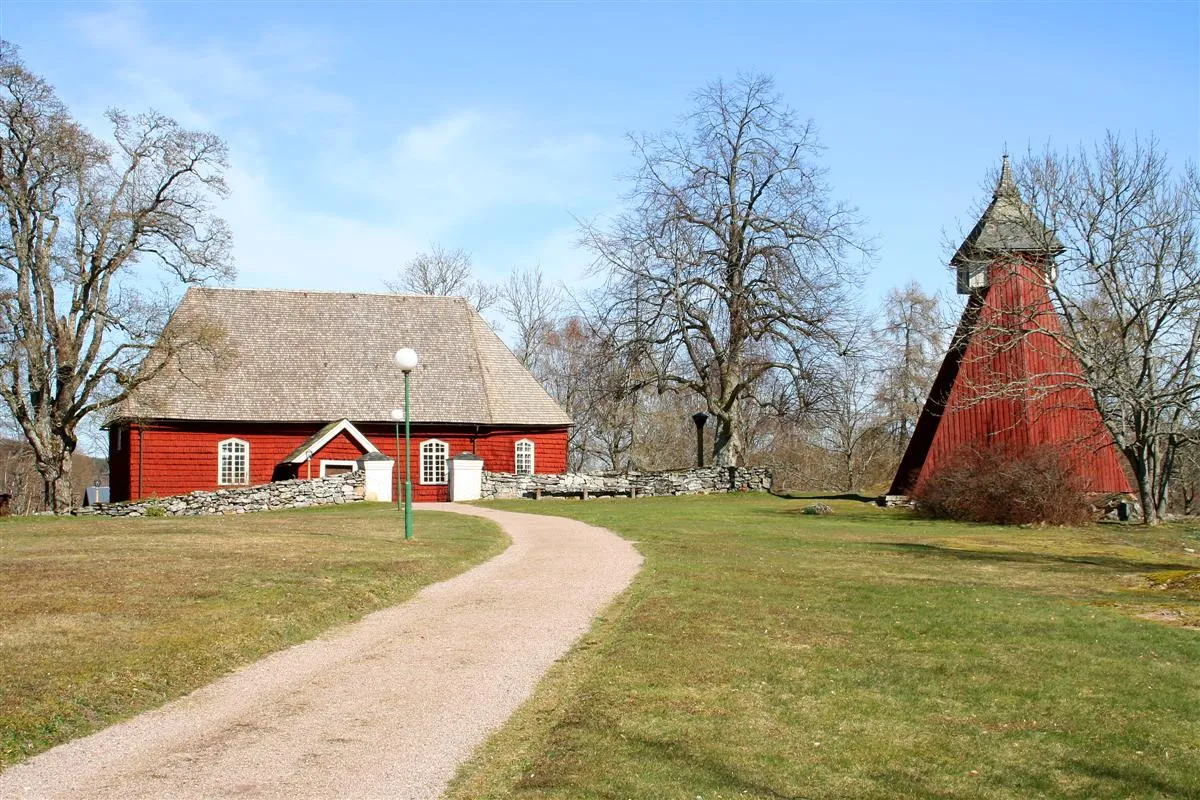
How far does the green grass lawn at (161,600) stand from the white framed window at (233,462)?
16.8 m

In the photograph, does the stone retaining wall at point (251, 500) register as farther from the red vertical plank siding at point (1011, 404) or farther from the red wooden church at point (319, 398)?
the red vertical plank siding at point (1011, 404)

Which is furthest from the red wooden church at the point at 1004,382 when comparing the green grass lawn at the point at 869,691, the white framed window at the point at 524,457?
the green grass lawn at the point at 869,691

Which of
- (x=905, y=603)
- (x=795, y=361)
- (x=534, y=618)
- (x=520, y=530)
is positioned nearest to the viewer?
(x=534, y=618)

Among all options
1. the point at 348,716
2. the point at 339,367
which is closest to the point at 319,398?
the point at 339,367

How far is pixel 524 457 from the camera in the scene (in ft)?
137

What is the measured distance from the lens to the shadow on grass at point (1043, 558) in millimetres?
18078

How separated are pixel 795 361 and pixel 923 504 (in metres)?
11.5

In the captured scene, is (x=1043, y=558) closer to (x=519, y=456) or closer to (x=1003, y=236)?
(x=1003, y=236)

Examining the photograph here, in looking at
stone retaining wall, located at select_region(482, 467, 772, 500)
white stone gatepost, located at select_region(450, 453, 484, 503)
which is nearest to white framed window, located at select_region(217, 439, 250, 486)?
white stone gatepost, located at select_region(450, 453, 484, 503)

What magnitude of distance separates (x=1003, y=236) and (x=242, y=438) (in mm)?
27147

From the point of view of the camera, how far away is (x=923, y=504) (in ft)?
101

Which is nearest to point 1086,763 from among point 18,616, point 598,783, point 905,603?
point 598,783

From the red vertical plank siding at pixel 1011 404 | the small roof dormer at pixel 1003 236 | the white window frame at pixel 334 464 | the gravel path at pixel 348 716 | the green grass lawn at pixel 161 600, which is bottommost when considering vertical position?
the gravel path at pixel 348 716

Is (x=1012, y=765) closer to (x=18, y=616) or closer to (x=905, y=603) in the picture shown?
(x=905, y=603)
